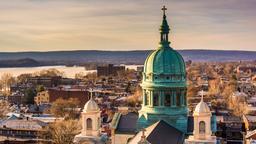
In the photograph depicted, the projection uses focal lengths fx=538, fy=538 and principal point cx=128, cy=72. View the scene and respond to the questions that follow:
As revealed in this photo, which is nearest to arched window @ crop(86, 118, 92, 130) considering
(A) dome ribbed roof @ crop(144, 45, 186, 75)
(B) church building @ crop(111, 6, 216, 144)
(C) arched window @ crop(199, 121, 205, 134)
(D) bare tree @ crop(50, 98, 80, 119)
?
(B) church building @ crop(111, 6, 216, 144)

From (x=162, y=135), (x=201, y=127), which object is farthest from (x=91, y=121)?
(x=201, y=127)

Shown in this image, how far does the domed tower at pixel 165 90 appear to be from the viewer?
39.7 m

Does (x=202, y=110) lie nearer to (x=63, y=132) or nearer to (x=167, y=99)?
(x=167, y=99)

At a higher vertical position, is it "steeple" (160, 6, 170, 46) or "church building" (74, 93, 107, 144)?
"steeple" (160, 6, 170, 46)

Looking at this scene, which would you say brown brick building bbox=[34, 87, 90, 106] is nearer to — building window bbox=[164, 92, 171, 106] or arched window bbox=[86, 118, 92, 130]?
building window bbox=[164, 92, 171, 106]

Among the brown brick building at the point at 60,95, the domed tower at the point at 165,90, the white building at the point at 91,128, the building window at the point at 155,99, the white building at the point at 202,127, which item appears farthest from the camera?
the brown brick building at the point at 60,95

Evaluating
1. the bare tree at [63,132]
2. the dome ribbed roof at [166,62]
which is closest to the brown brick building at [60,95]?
the bare tree at [63,132]

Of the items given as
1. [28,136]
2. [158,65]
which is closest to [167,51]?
[158,65]

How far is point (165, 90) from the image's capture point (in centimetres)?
4000

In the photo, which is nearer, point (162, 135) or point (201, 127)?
point (201, 127)

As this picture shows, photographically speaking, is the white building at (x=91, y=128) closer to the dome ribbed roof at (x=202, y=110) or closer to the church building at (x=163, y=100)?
the church building at (x=163, y=100)

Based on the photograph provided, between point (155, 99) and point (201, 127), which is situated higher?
point (155, 99)

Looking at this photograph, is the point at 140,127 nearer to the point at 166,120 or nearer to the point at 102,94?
the point at 166,120

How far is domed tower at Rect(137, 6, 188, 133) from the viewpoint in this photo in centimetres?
3969
